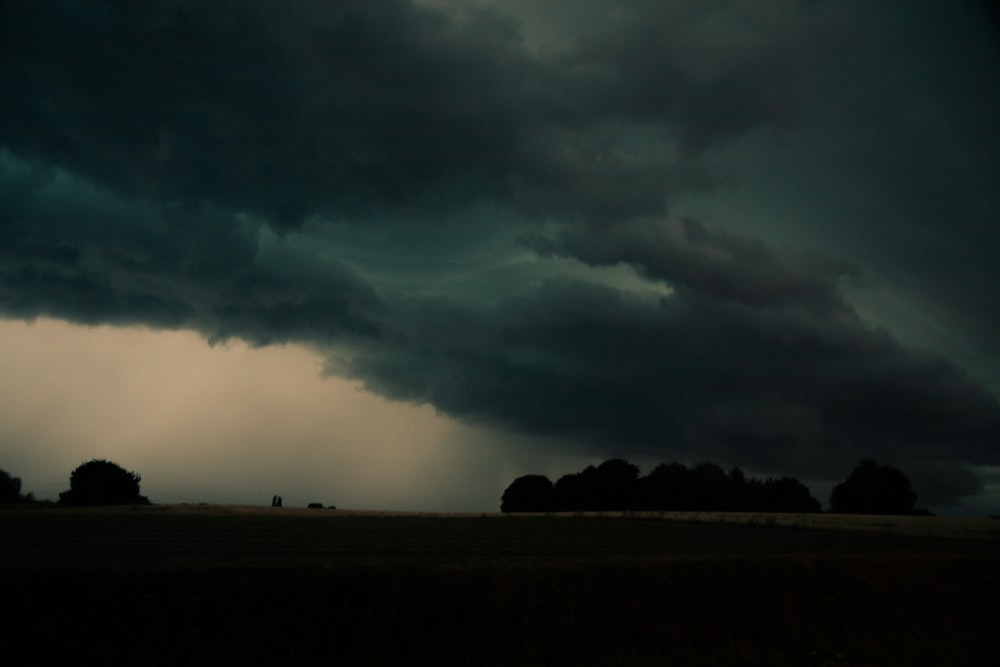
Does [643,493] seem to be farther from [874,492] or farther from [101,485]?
[101,485]

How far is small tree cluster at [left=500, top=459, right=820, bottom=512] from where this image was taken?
495 feet

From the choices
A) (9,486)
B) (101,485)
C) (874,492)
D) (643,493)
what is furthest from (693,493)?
(9,486)

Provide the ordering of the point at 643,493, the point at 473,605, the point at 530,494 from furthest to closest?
the point at 530,494, the point at 643,493, the point at 473,605

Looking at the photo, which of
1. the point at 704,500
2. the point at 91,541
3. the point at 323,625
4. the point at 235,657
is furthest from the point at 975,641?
the point at 704,500

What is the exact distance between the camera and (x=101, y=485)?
11794 centimetres

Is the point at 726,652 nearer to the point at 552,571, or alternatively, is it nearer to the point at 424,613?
the point at 552,571

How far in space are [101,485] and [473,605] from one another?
387 ft

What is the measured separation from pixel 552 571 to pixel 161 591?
10.8 metres

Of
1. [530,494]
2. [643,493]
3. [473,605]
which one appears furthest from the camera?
[530,494]

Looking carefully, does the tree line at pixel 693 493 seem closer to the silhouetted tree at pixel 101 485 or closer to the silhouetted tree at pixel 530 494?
the silhouetted tree at pixel 530 494

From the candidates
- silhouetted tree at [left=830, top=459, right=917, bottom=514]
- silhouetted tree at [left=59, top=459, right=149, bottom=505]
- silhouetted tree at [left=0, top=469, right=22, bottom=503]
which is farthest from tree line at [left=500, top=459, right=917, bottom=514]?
silhouetted tree at [left=0, top=469, right=22, bottom=503]

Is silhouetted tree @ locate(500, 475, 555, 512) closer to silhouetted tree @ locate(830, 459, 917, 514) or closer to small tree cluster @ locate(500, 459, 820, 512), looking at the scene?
small tree cluster @ locate(500, 459, 820, 512)

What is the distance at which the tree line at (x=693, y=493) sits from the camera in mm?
140500

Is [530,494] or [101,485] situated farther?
[530,494]
